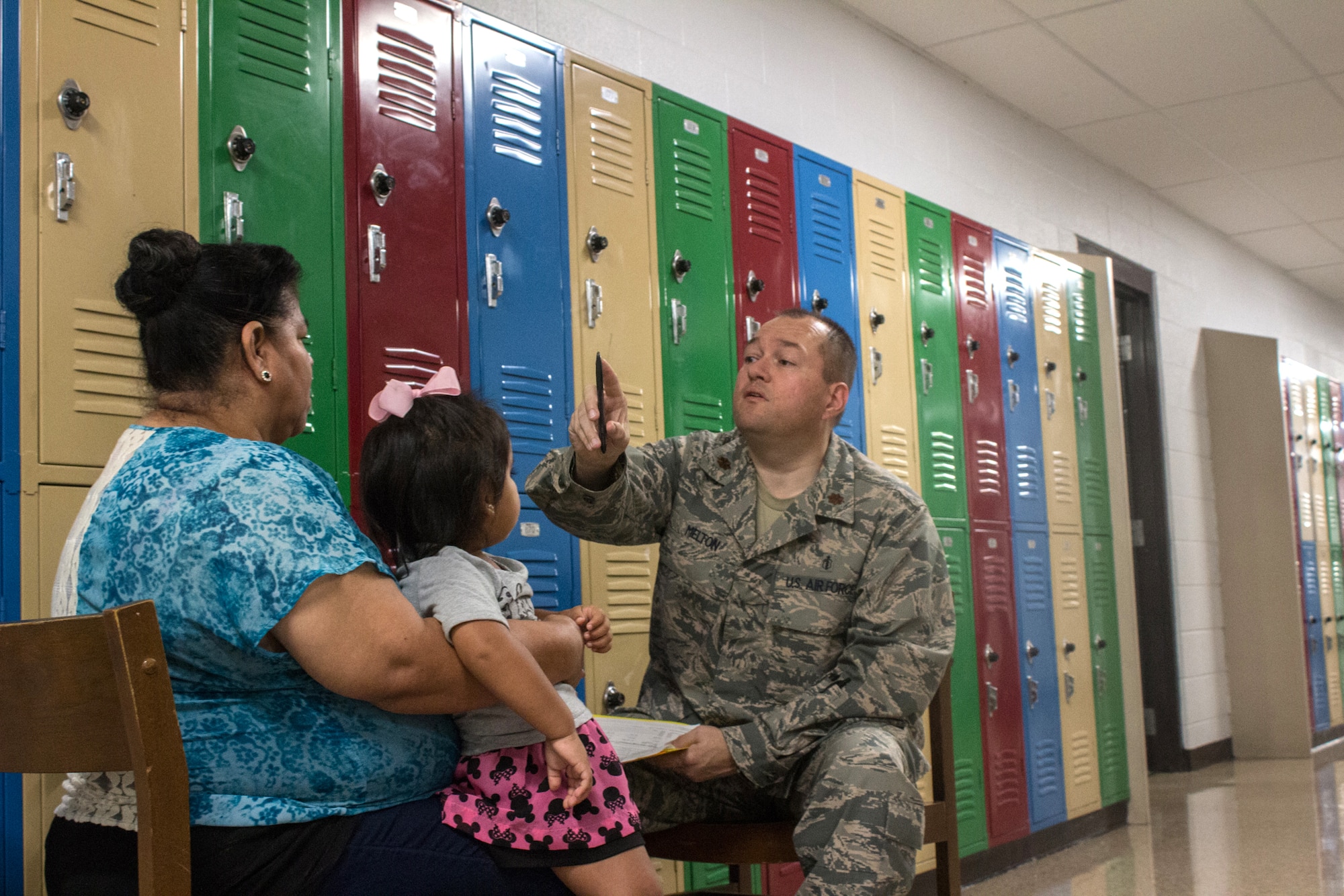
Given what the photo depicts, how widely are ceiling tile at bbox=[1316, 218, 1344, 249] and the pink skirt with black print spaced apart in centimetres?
743

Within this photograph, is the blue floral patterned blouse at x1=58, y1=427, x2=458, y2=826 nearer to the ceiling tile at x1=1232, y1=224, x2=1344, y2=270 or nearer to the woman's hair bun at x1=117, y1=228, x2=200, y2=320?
the woman's hair bun at x1=117, y1=228, x2=200, y2=320

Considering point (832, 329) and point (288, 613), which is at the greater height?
point (832, 329)

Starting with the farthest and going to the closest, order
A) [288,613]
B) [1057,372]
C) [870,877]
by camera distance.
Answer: [1057,372], [870,877], [288,613]

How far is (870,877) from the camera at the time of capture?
1.88 meters

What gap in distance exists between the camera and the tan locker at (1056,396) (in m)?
4.78

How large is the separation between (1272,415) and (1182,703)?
5.99 ft

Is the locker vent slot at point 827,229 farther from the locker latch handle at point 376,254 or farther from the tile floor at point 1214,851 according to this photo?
the tile floor at point 1214,851

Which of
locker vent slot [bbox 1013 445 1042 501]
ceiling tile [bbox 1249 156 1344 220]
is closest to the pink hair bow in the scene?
locker vent slot [bbox 1013 445 1042 501]

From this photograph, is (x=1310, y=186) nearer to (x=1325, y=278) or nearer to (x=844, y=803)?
(x=1325, y=278)

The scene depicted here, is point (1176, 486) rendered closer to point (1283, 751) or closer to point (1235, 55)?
point (1283, 751)

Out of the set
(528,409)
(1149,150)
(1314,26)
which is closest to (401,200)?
(528,409)

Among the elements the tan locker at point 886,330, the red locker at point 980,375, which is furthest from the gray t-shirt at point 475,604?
the red locker at point 980,375

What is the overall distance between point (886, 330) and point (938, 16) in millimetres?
1495

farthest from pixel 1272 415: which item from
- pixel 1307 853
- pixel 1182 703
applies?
pixel 1307 853
